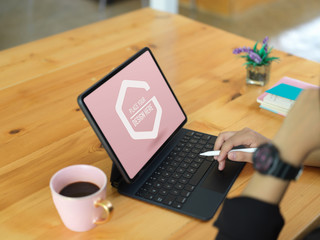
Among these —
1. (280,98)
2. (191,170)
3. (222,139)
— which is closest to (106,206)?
(191,170)

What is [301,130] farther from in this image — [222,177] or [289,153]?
[222,177]

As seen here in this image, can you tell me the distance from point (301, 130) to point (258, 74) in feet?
2.53

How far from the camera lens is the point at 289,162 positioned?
0.64 m

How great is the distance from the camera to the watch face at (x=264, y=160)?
25.3 inches

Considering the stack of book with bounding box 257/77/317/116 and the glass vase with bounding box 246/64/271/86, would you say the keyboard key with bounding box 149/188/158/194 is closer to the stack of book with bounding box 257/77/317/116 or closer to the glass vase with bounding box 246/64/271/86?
the stack of book with bounding box 257/77/317/116

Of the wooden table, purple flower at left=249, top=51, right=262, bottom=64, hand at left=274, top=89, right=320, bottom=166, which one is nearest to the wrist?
hand at left=274, top=89, right=320, bottom=166

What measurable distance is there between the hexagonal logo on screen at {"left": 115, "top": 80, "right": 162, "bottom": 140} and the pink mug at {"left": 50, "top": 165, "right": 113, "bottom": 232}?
Result: 151mm

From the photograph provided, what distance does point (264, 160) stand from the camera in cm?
65

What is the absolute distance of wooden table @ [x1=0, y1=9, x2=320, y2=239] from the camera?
856 mm

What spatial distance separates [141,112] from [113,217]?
26cm

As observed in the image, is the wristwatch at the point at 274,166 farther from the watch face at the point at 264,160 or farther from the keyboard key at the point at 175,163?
the keyboard key at the point at 175,163

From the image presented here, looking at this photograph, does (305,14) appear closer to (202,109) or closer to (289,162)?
(202,109)

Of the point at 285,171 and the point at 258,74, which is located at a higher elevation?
the point at 285,171

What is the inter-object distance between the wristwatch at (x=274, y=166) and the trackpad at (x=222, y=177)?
28 centimetres
